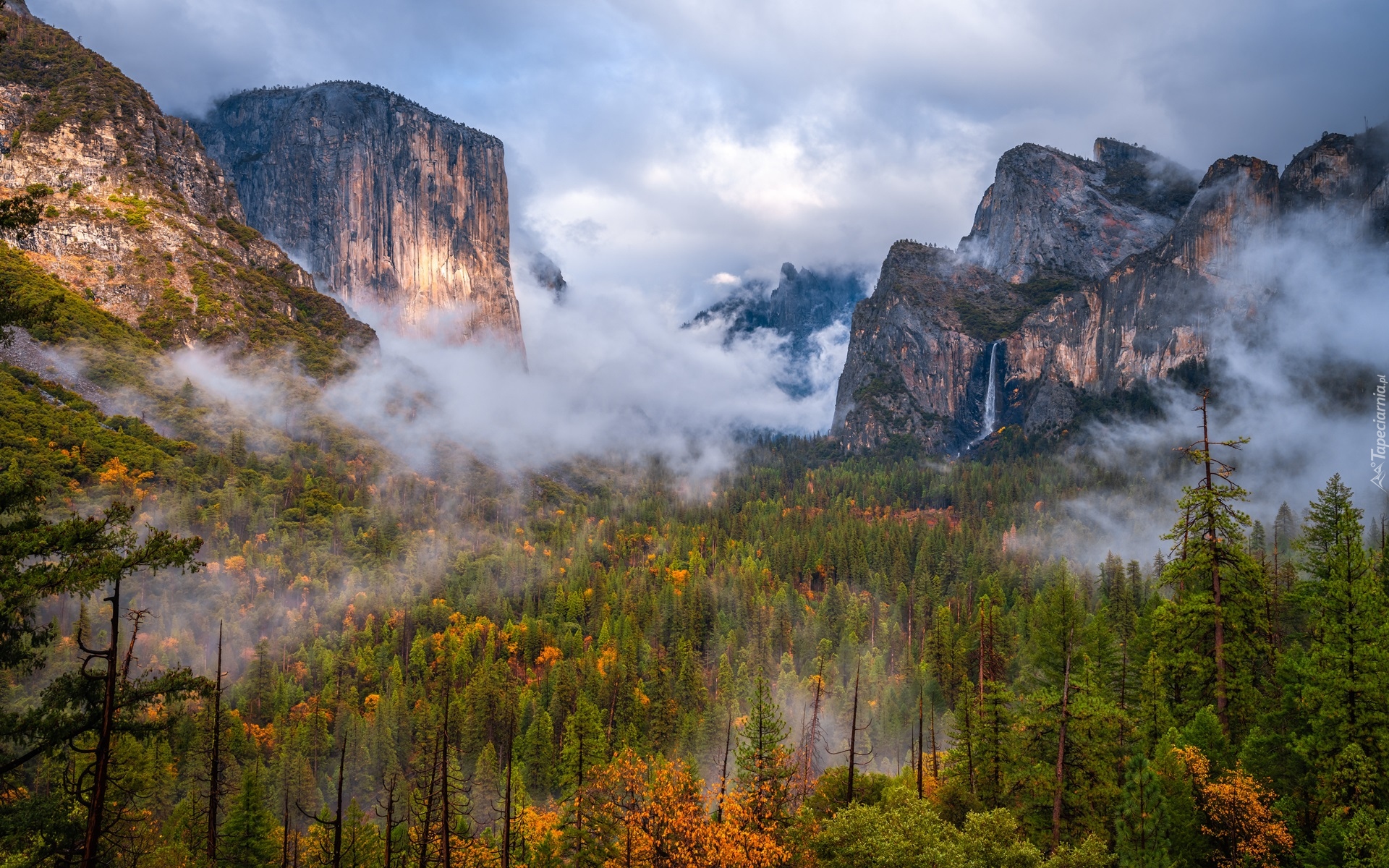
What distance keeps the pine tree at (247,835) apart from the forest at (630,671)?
151 mm

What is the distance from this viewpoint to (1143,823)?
28188mm

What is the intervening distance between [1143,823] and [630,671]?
78.0 metres

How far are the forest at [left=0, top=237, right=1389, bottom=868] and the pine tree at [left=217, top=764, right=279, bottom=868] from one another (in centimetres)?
15

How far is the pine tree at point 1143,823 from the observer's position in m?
27.4

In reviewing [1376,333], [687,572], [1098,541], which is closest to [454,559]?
[687,572]

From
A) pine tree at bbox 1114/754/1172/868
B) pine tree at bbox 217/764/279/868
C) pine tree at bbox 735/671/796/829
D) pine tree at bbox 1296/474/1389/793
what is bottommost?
pine tree at bbox 217/764/279/868

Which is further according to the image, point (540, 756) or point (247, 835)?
point (540, 756)

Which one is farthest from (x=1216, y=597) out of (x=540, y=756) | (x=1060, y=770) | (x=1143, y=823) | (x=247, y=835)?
(x=540, y=756)

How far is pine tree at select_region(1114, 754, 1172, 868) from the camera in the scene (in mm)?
27391

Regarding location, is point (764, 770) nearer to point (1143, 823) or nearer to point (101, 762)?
point (1143, 823)

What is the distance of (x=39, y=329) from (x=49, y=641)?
540 feet

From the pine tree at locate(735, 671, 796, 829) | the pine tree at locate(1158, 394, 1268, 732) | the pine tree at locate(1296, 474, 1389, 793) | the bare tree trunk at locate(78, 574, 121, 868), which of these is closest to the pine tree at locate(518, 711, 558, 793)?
the pine tree at locate(735, 671, 796, 829)

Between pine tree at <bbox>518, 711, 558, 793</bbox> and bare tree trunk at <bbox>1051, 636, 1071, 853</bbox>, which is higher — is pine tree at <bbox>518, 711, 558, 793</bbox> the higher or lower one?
the lower one

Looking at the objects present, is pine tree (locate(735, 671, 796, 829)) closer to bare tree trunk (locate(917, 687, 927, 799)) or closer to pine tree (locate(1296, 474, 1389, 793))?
bare tree trunk (locate(917, 687, 927, 799))
